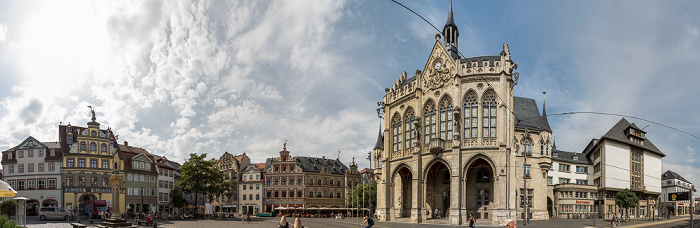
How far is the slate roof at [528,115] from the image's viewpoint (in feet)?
186

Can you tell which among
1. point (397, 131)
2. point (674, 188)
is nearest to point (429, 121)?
point (397, 131)

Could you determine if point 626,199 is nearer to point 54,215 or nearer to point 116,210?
point 116,210

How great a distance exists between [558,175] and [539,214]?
1382cm

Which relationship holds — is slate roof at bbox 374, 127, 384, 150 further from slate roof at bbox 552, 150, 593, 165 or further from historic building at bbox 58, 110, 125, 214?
historic building at bbox 58, 110, 125, 214

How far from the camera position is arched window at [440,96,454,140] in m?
47.7

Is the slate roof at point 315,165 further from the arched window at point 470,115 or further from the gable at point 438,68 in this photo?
the arched window at point 470,115

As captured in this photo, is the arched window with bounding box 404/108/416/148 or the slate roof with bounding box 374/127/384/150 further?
the slate roof with bounding box 374/127/384/150

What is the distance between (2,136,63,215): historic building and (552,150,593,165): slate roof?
230 feet

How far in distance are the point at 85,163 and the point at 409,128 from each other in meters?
46.7

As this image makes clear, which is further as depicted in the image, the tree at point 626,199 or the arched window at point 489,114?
the tree at point 626,199

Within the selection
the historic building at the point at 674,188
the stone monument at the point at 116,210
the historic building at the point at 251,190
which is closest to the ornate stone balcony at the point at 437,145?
the stone monument at the point at 116,210

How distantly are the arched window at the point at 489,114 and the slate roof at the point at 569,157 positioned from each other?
82.1 ft

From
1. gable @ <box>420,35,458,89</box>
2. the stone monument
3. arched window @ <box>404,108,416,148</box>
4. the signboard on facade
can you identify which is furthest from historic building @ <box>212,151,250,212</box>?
the signboard on facade

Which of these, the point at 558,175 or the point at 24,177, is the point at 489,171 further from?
A: the point at 24,177
